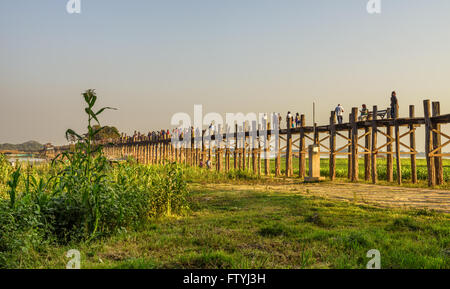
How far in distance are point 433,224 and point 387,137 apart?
1255 centimetres

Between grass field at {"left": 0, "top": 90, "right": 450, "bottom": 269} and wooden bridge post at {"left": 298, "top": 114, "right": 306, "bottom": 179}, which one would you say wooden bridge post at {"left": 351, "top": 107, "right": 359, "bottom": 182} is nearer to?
wooden bridge post at {"left": 298, "top": 114, "right": 306, "bottom": 179}

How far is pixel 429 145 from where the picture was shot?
48.5 feet

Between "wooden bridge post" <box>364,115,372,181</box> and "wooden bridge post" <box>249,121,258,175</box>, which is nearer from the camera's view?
"wooden bridge post" <box>364,115,372,181</box>

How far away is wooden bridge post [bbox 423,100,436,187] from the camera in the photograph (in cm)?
1469

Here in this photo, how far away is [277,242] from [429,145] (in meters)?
12.0

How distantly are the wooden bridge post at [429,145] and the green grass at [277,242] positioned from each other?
7.67 metres

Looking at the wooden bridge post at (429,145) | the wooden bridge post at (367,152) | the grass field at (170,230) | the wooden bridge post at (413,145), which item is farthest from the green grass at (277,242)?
the wooden bridge post at (367,152)

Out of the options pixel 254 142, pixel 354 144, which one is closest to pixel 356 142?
pixel 354 144

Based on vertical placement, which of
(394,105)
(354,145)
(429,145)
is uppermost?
(394,105)

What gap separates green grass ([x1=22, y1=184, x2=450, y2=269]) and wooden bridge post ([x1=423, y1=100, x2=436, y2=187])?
7.67 meters

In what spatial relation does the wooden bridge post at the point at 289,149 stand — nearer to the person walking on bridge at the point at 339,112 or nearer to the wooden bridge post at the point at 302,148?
the wooden bridge post at the point at 302,148

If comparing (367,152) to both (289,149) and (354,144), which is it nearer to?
(354,144)

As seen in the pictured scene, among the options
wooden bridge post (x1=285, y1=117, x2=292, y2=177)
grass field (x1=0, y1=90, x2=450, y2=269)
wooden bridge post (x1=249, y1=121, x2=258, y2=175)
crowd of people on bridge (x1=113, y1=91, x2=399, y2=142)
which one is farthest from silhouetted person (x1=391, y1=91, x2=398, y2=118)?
grass field (x1=0, y1=90, x2=450, y2=269)
